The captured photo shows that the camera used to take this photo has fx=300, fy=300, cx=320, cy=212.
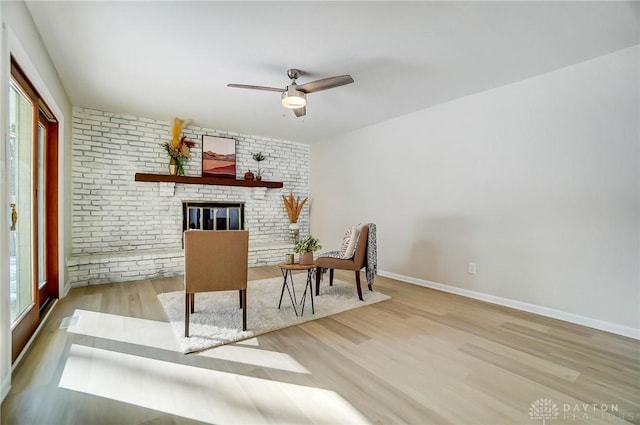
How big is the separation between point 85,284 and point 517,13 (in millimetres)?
5387

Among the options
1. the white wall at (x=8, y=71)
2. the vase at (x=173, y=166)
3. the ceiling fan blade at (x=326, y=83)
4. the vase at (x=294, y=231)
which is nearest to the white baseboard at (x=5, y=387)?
the white wall at (x=8, y=71)

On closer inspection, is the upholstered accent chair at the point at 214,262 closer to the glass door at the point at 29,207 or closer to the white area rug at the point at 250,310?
the white area rug at the point at 250,310

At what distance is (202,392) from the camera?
1691 mm

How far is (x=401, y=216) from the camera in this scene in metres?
4.44

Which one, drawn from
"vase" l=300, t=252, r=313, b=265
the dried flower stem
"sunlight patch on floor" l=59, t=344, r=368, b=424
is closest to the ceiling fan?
"vase" l=300, t=252, r=313, b=265

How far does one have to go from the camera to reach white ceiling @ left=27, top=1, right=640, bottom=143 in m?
2.09

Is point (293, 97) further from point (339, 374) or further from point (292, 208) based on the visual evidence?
point (292, 208)

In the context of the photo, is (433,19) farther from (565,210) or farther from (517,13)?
(565,210)

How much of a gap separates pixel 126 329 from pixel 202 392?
4.25ft

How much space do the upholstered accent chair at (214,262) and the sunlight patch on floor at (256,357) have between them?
1.04 ft

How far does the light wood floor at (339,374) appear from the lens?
1524 mm

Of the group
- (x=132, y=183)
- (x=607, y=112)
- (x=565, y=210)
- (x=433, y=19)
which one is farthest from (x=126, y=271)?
(x=607, y=112)

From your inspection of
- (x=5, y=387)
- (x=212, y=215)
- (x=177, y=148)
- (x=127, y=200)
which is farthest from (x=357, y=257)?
(x=127, y=200)

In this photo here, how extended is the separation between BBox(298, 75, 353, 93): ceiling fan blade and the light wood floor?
2183 millimetres
